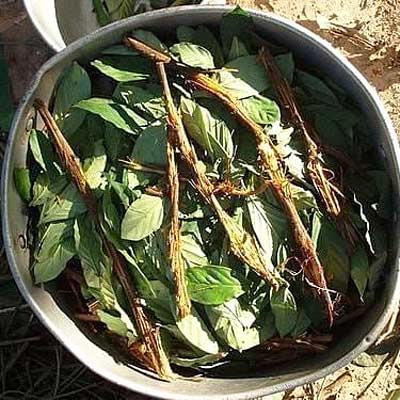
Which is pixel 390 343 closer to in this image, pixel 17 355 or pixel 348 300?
pixel 348 300

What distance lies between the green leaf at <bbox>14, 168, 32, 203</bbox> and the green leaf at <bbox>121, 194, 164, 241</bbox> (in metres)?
0.13

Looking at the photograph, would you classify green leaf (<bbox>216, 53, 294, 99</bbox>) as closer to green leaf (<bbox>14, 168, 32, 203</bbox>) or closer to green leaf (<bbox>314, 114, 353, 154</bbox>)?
green leaf (<bbox>314, 114, 353, 154</bbox>)

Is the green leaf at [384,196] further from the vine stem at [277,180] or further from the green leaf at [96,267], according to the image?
the green leaf at [96,267]

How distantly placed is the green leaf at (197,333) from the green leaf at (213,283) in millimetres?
31

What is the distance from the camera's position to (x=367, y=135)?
38.7 inches

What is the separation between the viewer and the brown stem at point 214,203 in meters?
0.92

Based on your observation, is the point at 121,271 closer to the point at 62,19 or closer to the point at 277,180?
the point at 277,180

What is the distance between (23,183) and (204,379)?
285mm

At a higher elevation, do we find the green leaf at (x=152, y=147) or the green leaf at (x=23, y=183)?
the green leaf at (x=152, y=147)

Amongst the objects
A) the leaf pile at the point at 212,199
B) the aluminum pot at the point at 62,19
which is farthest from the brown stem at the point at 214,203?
the aluminum pot at the point at 62,19

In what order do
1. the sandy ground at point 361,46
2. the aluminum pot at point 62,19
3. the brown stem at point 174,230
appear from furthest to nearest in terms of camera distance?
the sandy ground at point 361,46
the aluminum pot at point 62,19
the brown stem at point 174,230

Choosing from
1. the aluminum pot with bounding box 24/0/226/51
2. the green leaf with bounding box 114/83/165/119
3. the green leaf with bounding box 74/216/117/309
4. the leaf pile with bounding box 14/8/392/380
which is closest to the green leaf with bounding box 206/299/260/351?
the leaf pile with bounding box 14/8/392/380

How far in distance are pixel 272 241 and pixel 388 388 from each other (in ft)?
1.20

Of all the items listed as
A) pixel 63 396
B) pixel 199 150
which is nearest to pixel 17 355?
pixel 63 396
